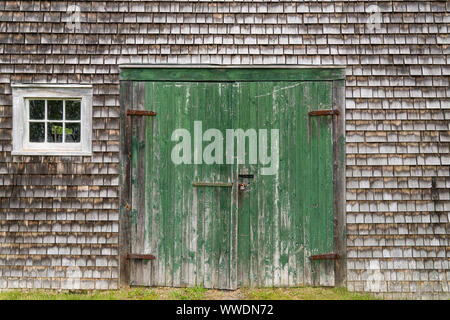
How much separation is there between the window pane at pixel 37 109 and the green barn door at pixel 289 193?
2.34m

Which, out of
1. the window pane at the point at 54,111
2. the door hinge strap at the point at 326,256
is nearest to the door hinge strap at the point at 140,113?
Answer: the window pane at the point at 54,111

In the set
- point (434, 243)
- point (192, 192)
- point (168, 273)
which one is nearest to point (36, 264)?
point (168, 273)

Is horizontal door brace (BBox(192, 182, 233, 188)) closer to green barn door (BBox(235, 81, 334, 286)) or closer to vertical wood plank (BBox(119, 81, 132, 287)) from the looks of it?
green barn door (BBox(235, 81, 334, 286))

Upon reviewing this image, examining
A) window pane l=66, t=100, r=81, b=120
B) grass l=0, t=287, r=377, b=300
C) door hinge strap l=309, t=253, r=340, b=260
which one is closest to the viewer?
grass l=0, t=287, r=377, b=300

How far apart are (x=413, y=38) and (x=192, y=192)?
10.5 feet

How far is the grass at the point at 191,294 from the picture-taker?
13.7 ft

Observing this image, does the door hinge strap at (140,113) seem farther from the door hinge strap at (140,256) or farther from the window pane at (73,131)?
the door hinge strap at (140,256)

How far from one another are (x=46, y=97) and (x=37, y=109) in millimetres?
191

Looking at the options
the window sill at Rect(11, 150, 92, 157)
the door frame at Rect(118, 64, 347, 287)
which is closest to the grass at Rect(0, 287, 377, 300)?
the door frame at Rect(118, 64, 347, 287)

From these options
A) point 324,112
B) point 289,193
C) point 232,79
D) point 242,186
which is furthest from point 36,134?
point 324,112

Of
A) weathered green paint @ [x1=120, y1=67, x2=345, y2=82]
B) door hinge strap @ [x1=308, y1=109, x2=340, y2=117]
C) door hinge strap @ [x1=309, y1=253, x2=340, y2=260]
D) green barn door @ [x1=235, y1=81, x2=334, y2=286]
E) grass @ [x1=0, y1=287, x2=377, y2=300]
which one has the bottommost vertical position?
grass @ [x1=0, y1=287, x2=377, y2=300]

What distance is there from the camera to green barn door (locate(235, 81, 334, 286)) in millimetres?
4391

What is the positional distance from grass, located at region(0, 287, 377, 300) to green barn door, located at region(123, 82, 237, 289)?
0.11 meters

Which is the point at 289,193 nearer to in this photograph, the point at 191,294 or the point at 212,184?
the point at 212,184
